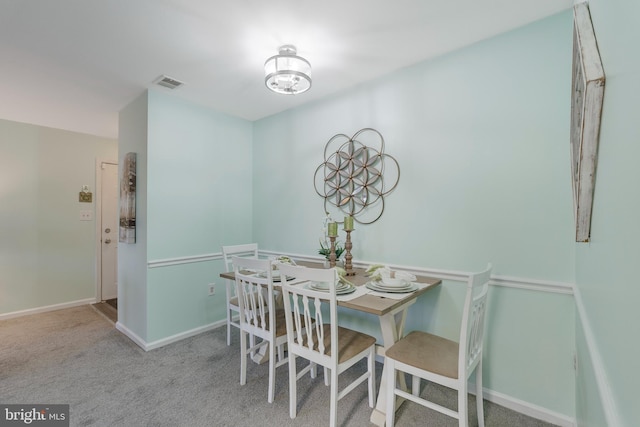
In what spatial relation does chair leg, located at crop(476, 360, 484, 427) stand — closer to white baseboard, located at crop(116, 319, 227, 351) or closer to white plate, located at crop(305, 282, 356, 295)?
white plate, located at crop(305, 282, 356, 295)

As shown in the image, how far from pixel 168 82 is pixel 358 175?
6.25 feet

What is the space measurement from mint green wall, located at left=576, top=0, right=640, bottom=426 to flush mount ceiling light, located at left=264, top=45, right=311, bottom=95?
156 cm

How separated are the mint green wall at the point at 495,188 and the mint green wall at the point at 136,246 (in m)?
2.01

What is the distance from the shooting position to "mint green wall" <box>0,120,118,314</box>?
136 inches

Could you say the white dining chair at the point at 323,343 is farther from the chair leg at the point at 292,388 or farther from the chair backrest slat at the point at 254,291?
the chair backrest slat at the point at 254,291

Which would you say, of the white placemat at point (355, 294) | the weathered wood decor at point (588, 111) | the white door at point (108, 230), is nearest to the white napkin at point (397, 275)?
the white placemat at point (355, 294)

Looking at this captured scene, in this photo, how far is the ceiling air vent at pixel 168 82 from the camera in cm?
250

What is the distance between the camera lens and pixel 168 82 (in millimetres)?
2576

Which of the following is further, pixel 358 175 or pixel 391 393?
pixel 358 175

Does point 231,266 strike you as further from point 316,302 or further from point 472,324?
point 472,324

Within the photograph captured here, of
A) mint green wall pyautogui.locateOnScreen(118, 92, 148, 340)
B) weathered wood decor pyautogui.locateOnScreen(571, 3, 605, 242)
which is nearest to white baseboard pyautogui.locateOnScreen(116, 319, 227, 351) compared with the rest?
mint green wall pyautogui.locateOnScreen(118, 92, 148, 340)

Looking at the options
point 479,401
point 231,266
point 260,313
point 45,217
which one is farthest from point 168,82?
point 479,401

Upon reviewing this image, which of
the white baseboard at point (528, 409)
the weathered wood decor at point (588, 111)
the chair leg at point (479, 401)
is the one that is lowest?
the white baseboard at point (528, 409)

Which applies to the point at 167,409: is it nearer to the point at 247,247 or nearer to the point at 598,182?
the point at 247,247
